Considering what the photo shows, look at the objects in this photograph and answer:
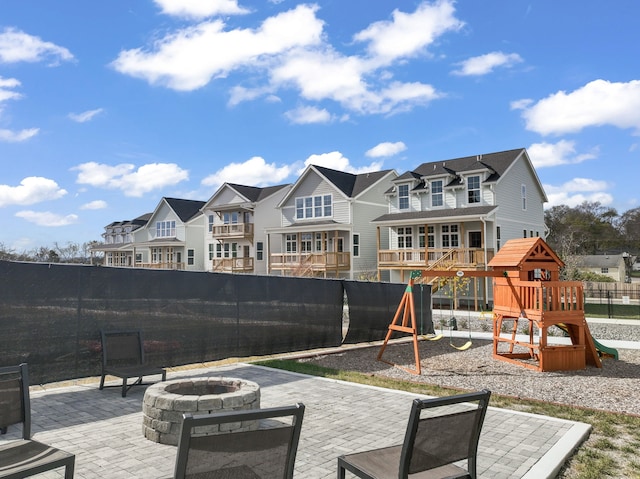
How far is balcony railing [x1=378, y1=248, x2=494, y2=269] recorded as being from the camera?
91.6ft

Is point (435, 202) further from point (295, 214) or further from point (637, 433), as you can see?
point (637, 433)

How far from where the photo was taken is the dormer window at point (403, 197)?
1340 inches

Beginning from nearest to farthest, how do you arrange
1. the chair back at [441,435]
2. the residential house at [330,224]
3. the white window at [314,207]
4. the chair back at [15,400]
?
the chair back at [441,435]
the chair back at [15,400]
the residential house at [330,224]
the white window at [314,207]

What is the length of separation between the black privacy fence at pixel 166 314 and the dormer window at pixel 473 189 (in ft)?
58.9

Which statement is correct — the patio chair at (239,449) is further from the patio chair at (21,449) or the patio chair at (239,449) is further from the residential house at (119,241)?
the residential house at (119,241)

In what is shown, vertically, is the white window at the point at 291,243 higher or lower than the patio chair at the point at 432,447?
higher

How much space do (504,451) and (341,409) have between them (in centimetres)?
265

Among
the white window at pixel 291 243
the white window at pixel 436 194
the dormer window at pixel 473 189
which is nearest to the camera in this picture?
the dormer window at pixel 473 189

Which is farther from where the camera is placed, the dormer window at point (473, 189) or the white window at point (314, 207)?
the white window at point (314, 207)

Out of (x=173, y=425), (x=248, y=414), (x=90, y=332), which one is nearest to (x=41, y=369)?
(x=90, y=332)

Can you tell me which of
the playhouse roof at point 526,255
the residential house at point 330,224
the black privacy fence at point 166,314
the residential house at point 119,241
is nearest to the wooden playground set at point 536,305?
the playhouse roof at point 526,255

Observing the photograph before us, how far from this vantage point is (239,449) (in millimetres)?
3123

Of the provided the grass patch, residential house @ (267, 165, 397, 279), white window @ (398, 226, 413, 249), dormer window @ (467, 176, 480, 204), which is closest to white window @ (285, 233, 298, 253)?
residential house @ (267, 165, 397, 279)

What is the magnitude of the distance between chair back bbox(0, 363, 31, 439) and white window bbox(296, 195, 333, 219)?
106ft
